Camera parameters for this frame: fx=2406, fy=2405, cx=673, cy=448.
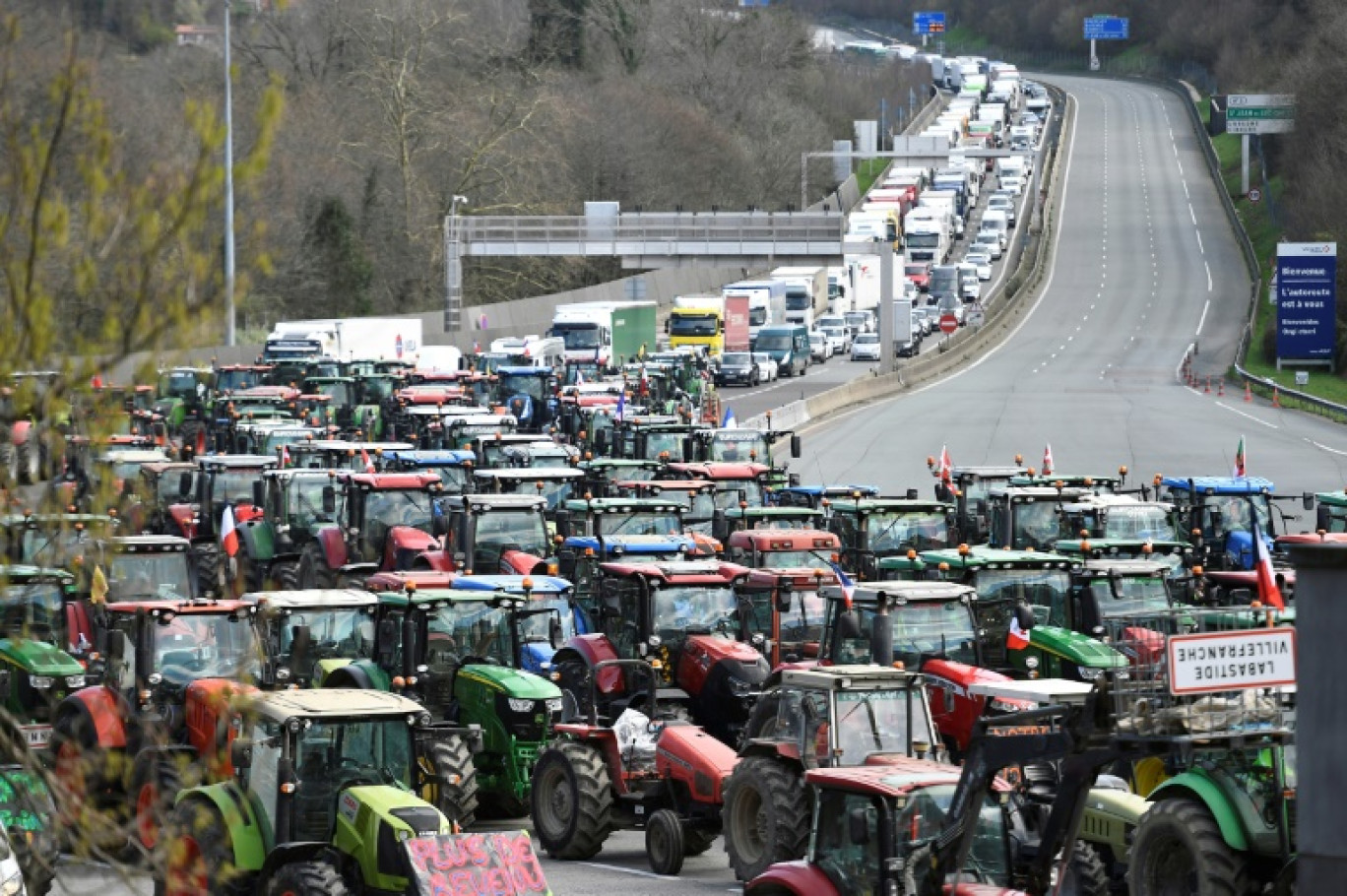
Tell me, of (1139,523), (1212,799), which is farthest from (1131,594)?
(1212,799)

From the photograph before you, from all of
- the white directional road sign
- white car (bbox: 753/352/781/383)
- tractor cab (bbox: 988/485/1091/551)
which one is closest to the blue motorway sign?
white car (bbox: 753/352/781/383)

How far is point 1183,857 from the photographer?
14.5 meters

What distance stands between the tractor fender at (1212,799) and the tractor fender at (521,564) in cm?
1242

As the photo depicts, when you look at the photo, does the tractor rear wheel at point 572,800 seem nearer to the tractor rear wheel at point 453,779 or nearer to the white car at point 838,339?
the tractor rear wheel at point 453,779

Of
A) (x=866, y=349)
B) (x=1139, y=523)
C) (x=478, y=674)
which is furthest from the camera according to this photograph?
(x=866, y=349)

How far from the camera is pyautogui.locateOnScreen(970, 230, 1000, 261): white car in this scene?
11562 cm

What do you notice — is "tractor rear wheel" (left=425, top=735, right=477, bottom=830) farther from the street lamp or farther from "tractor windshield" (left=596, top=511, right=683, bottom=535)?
the street lamp

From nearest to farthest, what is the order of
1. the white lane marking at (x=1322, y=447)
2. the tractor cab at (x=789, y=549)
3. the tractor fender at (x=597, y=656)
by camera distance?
1. the tractor fender at (x=597, y=656)
2. the tractor cab at (x=789, y=549)
3. the white lane marking at (x=1322, y=447)

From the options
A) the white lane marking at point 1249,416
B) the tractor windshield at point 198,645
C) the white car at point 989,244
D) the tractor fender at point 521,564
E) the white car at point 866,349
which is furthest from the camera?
the white car at point 989,244

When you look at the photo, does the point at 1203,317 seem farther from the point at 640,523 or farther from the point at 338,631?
the point at 338,631

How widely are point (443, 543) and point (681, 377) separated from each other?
33.9 metres

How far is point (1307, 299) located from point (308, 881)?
65.1m

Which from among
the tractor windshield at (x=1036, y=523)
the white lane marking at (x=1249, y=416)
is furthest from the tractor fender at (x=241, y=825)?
the white lane marking at (x=1249, y=416)

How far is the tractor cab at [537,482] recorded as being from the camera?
3172 centimetres
